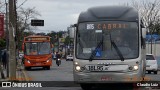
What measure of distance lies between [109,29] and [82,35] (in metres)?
1.02

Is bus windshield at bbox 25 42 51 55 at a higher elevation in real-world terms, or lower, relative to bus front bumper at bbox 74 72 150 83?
higher

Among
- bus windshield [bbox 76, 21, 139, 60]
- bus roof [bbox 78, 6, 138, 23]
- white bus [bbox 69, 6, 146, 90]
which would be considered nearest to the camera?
white bus [bbox 69, 6, 146, 90]

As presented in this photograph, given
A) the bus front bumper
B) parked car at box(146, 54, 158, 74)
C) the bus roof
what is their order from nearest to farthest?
1. the bus front bumper
2. the bus roof
3. parked car at box(146, 54, 158, 74)

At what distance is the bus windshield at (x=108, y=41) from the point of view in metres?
16.2

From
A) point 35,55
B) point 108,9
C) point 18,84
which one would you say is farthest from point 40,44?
point 108,9

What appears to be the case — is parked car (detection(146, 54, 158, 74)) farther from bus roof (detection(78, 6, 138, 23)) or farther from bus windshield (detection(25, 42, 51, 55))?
bus roof (detection(78, 6, 138, 23))

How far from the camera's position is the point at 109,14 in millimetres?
16656

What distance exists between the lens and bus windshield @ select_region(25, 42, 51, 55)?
39.1 m

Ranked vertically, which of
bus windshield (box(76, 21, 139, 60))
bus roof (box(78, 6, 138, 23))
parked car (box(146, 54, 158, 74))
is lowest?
parked car (box(146, 54, 158, 74))

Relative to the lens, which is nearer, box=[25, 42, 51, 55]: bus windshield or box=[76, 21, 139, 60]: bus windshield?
box=[76, 21, 139, 60]: bus windshield

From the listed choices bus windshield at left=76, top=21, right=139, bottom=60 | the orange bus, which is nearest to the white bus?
bus windshield at left=76, top=21, right=139, bottom=60

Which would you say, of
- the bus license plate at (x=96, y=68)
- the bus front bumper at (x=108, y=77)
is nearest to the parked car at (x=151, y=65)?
the bus front bumper at (x=108, y=77)

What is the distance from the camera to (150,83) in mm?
18297

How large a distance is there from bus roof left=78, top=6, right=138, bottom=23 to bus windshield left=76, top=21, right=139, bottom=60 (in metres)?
0.17
